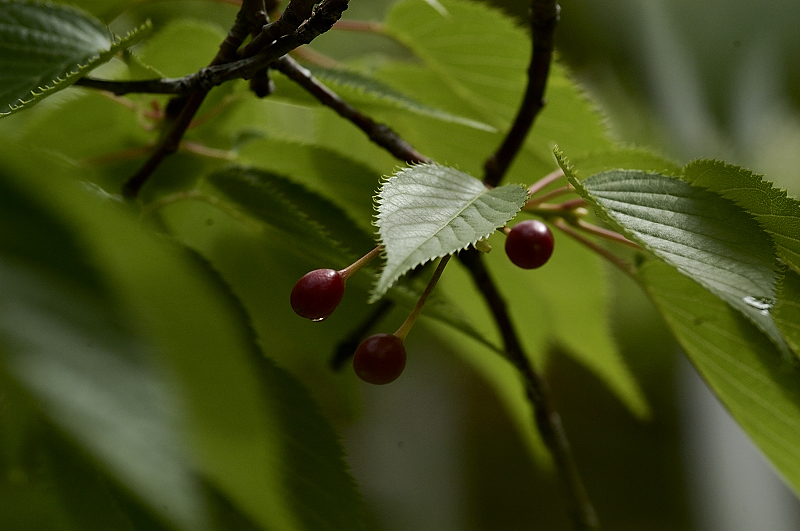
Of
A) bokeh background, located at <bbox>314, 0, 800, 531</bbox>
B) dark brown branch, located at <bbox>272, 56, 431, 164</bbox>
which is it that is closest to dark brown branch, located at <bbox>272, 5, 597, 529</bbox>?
dark brown branch, located at <bbox>272, 56, 431, 164</bbox>

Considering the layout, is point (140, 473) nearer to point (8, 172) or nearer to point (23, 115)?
point (8, 172)

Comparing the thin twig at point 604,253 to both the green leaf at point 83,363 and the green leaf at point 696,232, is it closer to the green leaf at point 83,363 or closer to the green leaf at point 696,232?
the green leaf at point 696,232

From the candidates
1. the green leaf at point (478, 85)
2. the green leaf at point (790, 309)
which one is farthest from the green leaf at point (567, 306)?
the green leaf at point (790, 309)

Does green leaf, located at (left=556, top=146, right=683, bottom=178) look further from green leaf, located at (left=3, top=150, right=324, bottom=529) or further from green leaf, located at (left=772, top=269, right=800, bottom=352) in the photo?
green leaf, located at (left=3, top=150, right=324, bottom=529)

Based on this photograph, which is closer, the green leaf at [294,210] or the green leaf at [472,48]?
the green leaf at [294,210]

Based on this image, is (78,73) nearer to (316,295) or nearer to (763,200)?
(316,295)

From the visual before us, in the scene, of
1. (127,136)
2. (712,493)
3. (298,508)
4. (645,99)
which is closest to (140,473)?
(298,508)
